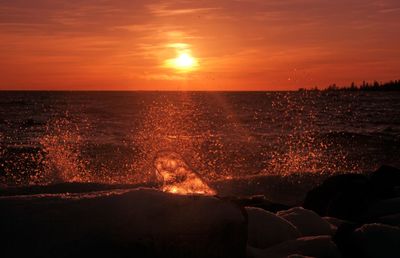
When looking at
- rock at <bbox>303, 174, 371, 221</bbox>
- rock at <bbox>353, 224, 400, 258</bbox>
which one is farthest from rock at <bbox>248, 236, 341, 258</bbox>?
rock at <bbox>303, 174, 371, 221</bbox>

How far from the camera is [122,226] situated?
383 cm

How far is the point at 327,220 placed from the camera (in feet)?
21.0

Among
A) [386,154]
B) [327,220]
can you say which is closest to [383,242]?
[327,220]

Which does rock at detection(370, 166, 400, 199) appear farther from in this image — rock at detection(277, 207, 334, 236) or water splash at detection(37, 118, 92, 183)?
water splash at detection(37, 118, 92, 183)

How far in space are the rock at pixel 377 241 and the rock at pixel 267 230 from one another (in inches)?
24.4

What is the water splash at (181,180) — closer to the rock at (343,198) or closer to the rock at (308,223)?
the rock at (308,223)

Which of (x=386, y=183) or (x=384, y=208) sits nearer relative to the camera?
(x=384, y=208)

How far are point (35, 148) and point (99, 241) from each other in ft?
70.7

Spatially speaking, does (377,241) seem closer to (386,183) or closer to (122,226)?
(122,226)

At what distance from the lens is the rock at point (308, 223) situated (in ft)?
18.9

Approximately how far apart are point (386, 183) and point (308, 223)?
3.15 metres

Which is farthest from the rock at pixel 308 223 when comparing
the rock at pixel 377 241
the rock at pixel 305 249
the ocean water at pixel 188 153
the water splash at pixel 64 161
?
the ocean water at pixel 188 153

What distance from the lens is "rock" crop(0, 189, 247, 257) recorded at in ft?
12.3

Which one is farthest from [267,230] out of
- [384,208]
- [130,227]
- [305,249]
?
[384,208]
